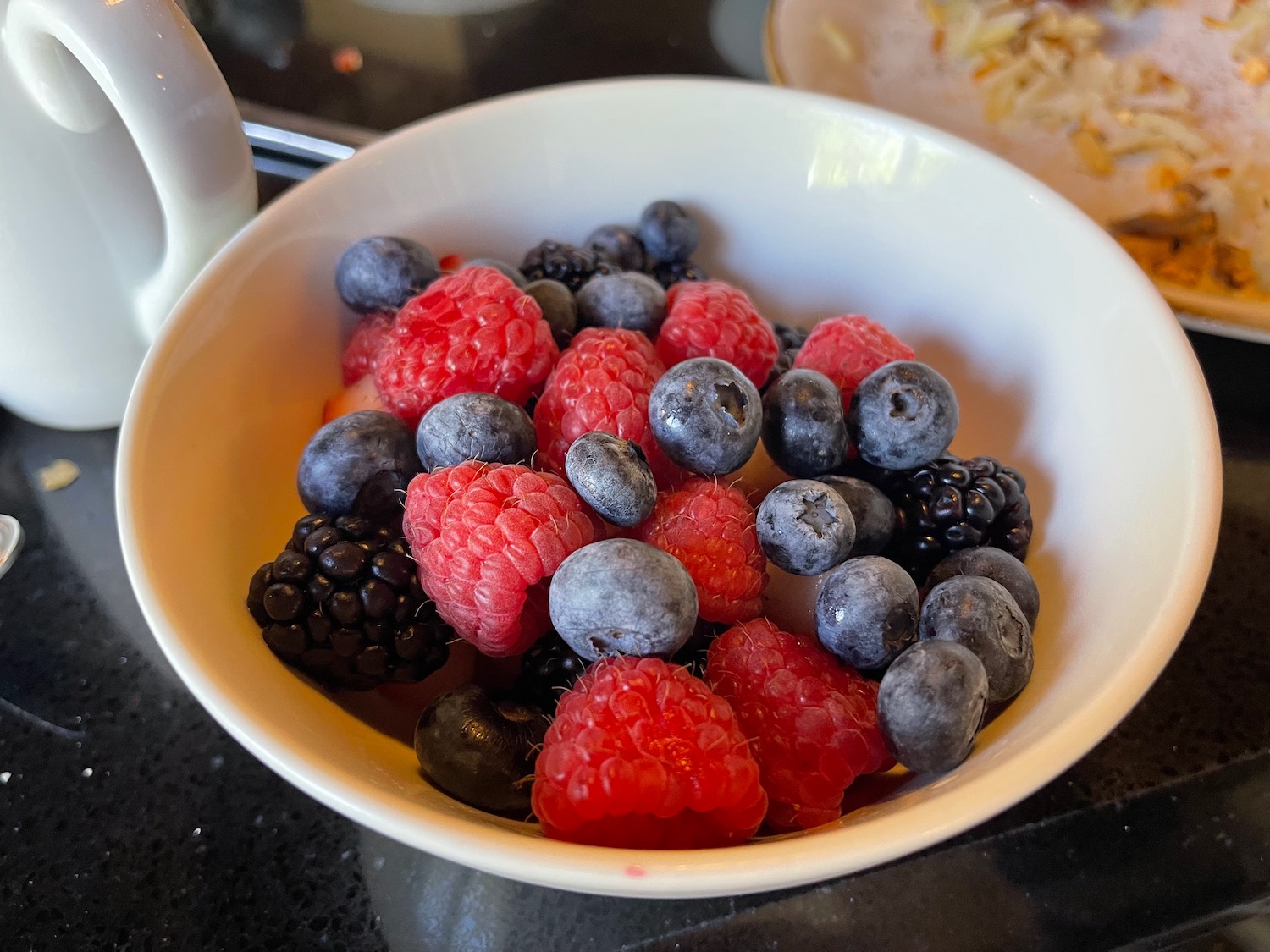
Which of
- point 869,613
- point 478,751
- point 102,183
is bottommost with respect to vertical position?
point 478,751

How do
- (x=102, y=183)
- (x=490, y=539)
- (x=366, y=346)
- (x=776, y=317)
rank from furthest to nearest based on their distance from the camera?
(x=776, y=317)
(x=366, y=346)
(x=102, y=183)
(x=490, y=539)

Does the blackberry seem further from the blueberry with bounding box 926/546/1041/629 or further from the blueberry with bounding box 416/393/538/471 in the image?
the blueberry with bounding box 926/546/1041/629

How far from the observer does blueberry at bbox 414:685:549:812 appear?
644 millimetres

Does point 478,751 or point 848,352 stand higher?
point 848,352

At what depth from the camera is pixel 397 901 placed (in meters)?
0.73

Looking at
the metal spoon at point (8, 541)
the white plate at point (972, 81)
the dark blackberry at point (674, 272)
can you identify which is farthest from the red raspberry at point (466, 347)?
the white plate at point (972, 81)

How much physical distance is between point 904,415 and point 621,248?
0.41m

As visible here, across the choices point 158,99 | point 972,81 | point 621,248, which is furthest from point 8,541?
point 972,81

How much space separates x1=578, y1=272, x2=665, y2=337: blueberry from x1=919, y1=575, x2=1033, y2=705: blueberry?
40cm

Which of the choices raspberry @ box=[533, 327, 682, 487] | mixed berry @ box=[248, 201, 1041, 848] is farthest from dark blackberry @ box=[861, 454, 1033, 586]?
raspberry @ box=[533, 327, 682, 487]

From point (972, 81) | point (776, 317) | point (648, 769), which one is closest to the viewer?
point (648, 769)

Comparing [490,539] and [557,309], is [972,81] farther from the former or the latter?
[490,539]

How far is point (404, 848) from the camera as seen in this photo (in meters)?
0.76

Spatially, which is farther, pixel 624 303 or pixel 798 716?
pixel 624 303
